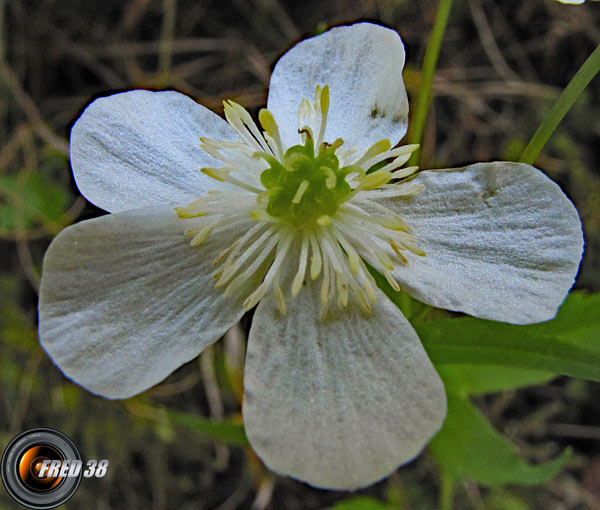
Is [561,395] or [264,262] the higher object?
[264,262]

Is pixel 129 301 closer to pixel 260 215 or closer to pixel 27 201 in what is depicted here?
pixel 260 215

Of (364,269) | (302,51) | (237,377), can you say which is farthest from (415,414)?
(237,377)

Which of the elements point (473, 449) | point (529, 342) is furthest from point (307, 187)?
point (473, 449)

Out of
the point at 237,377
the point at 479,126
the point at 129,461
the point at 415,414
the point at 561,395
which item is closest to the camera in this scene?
the point at 415,414

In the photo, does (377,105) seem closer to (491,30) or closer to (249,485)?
(249,485)

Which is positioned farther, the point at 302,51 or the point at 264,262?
the point at 302,51

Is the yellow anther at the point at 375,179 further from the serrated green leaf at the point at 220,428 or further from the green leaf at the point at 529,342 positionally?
the serrated green leaf at the point at 220,428

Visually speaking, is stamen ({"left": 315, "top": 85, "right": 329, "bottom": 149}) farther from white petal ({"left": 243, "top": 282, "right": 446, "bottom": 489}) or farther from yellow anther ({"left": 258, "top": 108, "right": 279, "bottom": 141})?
white petal ({"left": 243, "top": 282, "right": 446, "bottom": 489})
